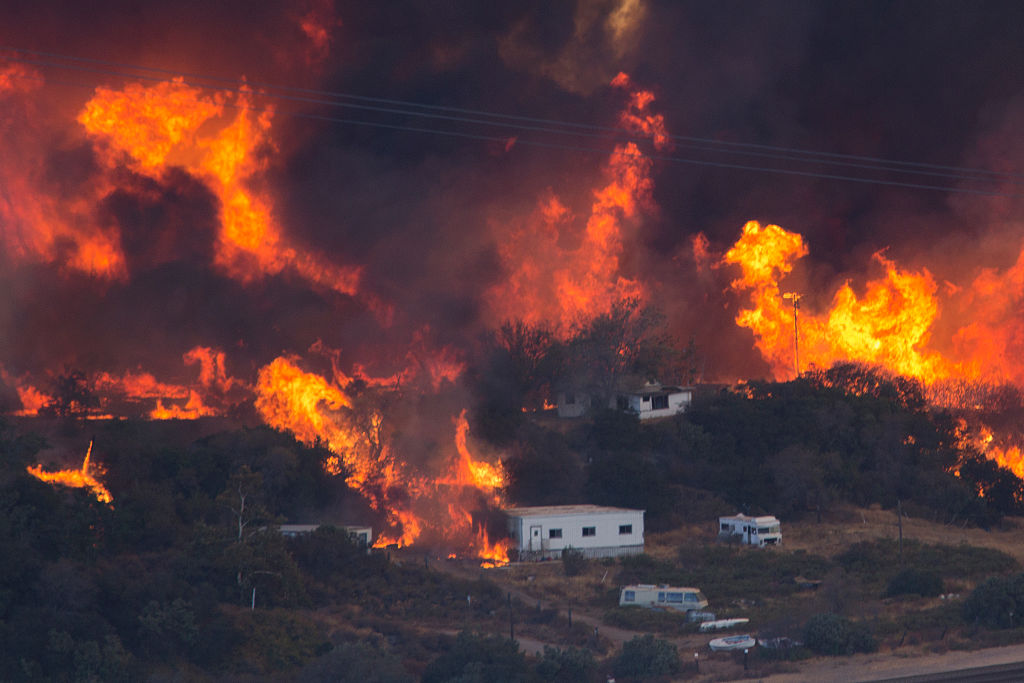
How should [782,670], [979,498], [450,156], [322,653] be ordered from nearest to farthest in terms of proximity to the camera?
[782,670] → [322,653] → [979,498] → [450,156]

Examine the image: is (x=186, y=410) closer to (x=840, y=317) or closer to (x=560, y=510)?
(x=560, y=510)

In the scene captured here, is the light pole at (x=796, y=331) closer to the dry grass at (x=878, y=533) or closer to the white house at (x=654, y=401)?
the white house at (x=654, y=401)

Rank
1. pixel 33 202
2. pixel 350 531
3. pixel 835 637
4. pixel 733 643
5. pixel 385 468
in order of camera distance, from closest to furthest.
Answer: pixel 835 637 < pixel 733 643 < pixel 350 531 < pixel 385 468 < pixel 33 202

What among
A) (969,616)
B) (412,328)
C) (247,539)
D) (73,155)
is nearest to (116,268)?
(73,155)

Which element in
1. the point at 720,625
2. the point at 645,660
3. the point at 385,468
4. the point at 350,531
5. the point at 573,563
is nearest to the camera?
the point at 645,660

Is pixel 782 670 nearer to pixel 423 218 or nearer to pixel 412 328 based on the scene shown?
pixel 412 328

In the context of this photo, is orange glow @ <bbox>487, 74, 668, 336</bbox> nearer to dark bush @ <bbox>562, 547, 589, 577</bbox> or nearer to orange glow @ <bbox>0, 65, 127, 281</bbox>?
dark bush @ <bbox>562, 547, 589, 577</bbox>

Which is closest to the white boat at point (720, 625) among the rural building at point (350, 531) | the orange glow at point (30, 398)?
the rural building at point (350, 531)

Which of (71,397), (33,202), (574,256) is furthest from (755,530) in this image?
(33,202)
